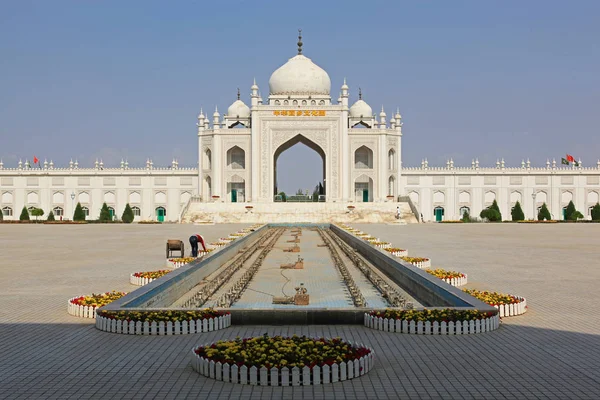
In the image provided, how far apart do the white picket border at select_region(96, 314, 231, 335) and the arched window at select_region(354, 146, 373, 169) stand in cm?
4047

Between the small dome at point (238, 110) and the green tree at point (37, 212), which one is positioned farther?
the small dome at point (238, 110)

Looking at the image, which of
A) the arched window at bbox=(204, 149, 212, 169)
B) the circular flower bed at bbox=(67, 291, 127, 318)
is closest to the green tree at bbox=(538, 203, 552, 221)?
the arched window at bbox=(204, 149, 212, 169)

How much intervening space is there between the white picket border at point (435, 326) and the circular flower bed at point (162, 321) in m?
1.64

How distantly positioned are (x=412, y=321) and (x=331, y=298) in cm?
261

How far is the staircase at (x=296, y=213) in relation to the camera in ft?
127

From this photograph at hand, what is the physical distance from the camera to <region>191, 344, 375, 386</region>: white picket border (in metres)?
4.91

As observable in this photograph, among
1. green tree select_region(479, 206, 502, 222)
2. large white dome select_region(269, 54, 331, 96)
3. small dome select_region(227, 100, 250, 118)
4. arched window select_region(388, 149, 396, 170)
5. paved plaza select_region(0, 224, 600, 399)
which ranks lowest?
paved plaza select_region(0, 224, 600, 399)

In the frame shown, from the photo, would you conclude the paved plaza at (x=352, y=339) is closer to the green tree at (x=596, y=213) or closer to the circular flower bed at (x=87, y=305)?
the circular flower bed at (x=87, y=305)

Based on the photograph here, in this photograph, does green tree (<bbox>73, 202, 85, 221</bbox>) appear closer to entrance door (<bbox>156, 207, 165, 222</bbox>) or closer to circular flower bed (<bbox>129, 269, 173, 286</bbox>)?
entrance door (<bbox>156, 207, 165, 222</bbox>)

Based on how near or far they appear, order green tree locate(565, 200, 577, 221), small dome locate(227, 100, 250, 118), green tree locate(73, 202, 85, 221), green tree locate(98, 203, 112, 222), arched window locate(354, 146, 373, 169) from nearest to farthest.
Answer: green tree locate(98, 203, 112, 222) < green tree locate(73, 202, 85, 221) < green tree locate(565, 200, 577, 221) < arched window locate(354, 146, 373, 169) < small dome locate(227, 100, 250, 118)

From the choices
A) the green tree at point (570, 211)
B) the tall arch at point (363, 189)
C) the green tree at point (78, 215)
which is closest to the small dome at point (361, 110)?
the tall arch at point (363, 189)

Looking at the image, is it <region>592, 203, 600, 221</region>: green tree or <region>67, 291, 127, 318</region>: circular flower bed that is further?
<region>592, 203, 600, 221</region>: green tree

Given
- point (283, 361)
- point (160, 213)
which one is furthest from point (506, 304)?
point (160, 213)

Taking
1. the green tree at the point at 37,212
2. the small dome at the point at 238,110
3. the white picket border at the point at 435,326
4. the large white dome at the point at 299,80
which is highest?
the large white dome at the point at 299,80
